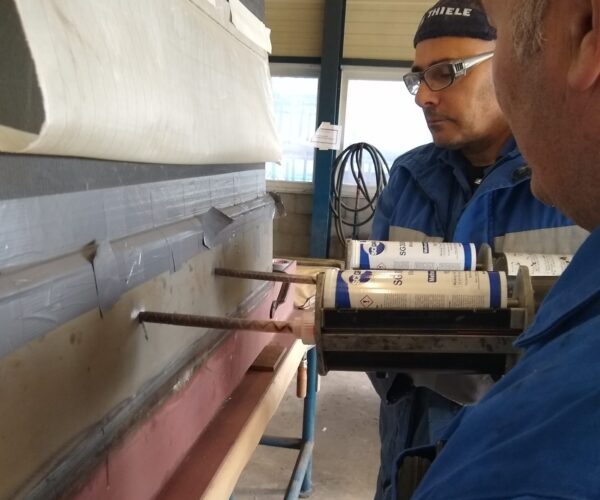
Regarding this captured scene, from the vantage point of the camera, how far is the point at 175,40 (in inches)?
28.5

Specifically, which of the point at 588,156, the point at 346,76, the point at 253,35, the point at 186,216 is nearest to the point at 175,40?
the point at 186,216

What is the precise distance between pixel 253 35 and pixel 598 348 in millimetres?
1015

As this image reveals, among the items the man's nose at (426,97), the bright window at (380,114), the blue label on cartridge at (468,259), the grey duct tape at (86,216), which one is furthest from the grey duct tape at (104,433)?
the bright window at (380,114)

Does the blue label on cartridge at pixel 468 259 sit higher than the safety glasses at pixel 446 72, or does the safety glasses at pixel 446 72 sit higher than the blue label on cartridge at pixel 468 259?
the safety glasses at pixel 446 72

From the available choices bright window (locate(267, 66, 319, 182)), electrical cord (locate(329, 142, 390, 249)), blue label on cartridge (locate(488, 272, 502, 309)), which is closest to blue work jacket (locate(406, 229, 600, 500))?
blue label on cartridge (locate(488, 272, 502, 309))

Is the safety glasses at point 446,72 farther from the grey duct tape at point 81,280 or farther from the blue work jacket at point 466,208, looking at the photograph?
the grey duct tape at point 81,280

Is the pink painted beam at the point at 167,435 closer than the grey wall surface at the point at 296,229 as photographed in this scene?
Yes

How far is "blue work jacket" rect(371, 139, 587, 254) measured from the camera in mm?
990

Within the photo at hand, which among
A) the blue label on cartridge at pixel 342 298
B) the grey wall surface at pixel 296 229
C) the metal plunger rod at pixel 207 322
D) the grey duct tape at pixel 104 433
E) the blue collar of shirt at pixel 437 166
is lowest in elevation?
the grey wall surface at pixel 296 229

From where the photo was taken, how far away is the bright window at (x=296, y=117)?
13.1ft

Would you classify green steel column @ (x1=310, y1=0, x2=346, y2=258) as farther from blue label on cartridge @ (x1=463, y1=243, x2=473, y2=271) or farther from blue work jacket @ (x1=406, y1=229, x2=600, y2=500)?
blue work jacket @ (x1=406, y1=229, x2=600, y2=500)

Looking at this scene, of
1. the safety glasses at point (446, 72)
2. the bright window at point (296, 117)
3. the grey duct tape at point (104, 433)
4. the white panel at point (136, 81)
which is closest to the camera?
the white panel at point (136, 81)

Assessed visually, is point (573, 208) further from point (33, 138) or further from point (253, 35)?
point (253, 35)

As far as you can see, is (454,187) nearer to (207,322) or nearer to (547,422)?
(207,322)
